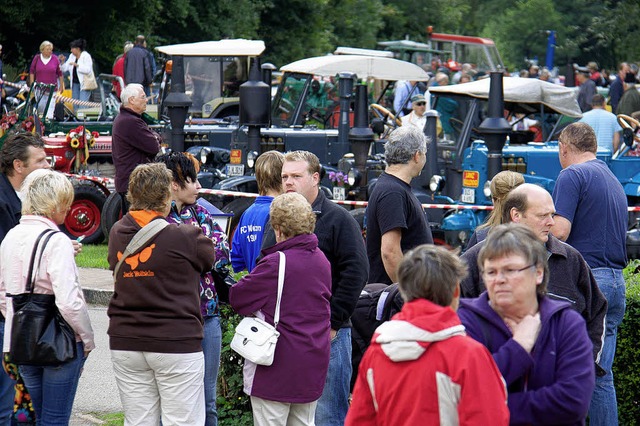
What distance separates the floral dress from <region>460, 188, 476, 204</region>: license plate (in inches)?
283

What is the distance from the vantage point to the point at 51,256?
16.9 feet

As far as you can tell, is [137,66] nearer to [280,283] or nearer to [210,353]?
[210,353]

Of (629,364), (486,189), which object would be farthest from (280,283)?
(486,189)

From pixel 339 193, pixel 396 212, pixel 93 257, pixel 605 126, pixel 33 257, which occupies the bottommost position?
pixel 93 257

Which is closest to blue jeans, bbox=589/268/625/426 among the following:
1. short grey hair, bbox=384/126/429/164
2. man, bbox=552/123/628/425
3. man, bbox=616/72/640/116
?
man, bbox=552/123/628/425

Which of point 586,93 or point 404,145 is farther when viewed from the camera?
point 586,93

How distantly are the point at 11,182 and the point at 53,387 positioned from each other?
4.16ft

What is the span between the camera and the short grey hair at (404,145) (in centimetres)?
607

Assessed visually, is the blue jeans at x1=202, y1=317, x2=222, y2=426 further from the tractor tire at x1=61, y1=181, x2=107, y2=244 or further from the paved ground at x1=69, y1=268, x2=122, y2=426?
the tractor tire at x1=61, y1=181, x2=107, y2=244

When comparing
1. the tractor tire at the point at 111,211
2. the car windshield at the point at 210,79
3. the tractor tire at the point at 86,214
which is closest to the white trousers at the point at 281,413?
the tractor tire at the point at 111,211

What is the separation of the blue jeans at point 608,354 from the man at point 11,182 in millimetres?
3031

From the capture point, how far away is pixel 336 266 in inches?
222

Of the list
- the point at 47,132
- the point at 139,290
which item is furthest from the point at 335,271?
the point at 47,132

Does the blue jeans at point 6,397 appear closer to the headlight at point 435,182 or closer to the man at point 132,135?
the man at point 132,135
